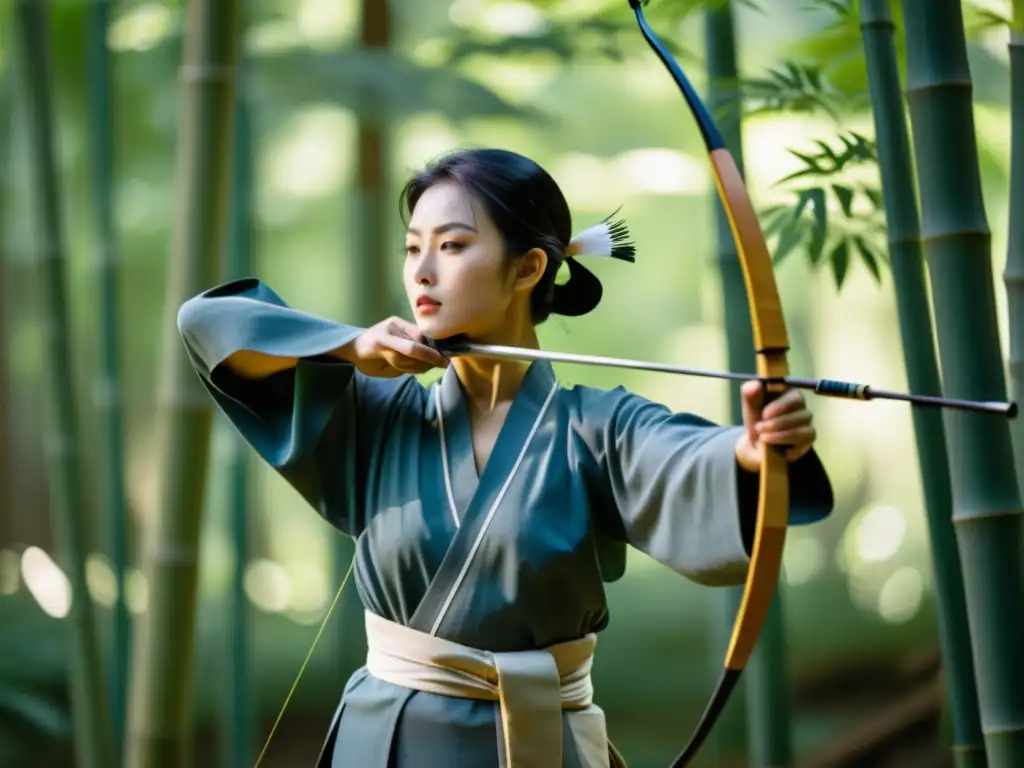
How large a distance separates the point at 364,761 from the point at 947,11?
3.50 feet

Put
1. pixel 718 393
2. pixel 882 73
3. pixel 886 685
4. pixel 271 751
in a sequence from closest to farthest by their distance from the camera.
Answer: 1. pixel 882 73
2. pixel 271 751
3. pixel 886 685
4. pixel 718 393

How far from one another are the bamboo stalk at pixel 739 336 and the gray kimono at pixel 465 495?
0.69m

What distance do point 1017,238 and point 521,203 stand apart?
0.71 m

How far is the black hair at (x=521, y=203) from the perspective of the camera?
1.47 meters

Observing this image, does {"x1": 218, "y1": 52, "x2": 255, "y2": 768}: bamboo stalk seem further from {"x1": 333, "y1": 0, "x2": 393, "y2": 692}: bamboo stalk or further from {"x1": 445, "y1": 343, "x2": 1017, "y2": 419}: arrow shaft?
{"x1": 445, "y1": 343, "x2": 1017, "y2": 419}: arrow shaft

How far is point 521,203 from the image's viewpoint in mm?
1483

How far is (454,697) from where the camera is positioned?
1.42 metres

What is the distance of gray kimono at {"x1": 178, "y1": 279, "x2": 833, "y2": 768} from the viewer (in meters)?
1.38

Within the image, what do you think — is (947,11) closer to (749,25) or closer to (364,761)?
(364,761)

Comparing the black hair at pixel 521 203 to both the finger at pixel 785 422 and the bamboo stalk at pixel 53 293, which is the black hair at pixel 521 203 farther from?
the bamboo stalk at pixel 53 293

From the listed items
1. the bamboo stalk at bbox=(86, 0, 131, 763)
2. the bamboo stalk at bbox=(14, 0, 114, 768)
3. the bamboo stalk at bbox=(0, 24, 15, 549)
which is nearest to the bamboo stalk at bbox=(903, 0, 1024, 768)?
the bamboo stalk at bbox=(14, 0, 114, 768)

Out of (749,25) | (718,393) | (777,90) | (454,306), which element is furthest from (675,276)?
(454,306)

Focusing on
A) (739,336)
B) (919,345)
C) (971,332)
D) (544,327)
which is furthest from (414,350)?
(544,327)

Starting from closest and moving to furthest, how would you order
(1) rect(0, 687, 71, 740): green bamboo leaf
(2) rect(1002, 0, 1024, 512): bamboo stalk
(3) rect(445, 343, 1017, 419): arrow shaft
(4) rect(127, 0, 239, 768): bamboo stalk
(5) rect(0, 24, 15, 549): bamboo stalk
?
(3) rect(445, 343, 1017, 419): arrow shaft, (2) rect(1002, 0, 1024, 512): bamboo stalk, (4) rect(127, 0, 239, 768): bamboo stalk, (1) rect(0, 687, 71, 740): green bamboo leaf, (5) rect(0, 24, 15, 549): bamboo stalk
